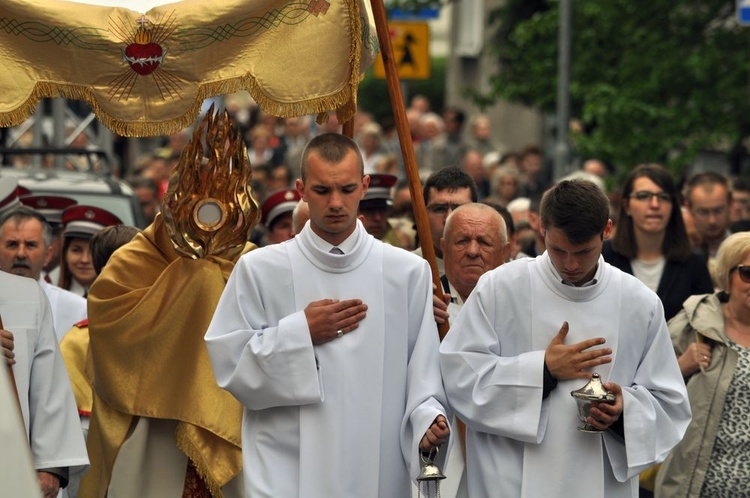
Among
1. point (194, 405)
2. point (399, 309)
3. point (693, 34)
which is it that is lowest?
point (194, 405)

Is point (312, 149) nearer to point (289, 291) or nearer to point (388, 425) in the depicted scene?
point (289, 291)

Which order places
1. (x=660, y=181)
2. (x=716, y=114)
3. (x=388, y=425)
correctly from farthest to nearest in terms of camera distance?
(x=716, y=114) → (x=660, y=181) → (x=388, y=425)

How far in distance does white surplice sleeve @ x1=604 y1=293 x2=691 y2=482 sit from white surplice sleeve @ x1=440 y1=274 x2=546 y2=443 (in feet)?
1.00

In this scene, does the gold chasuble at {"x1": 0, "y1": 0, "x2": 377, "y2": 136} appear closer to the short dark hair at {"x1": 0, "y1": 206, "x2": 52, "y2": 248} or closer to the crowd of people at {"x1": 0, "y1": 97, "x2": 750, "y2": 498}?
the crowd of people at {"x1": 0, "y1": 97, "x2": 750, "y2": 498}

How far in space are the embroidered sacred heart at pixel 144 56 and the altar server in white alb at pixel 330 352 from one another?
1122mm

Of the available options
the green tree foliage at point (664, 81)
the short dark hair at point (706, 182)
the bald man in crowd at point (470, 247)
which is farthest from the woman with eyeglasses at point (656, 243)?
the green tree foliage at point (664, 81)

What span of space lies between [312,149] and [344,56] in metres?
0.87

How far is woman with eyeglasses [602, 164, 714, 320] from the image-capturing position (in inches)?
343

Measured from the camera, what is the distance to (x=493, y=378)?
6.17 m

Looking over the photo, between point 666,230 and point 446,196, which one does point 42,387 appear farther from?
point 666,230

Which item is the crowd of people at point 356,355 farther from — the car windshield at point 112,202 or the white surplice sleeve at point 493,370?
the car windshield at point 112,202

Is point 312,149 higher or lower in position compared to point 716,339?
higher

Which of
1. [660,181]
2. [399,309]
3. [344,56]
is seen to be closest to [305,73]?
[344,56]

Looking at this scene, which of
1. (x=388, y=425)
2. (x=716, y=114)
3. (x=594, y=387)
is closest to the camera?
(x=594, y=387)
